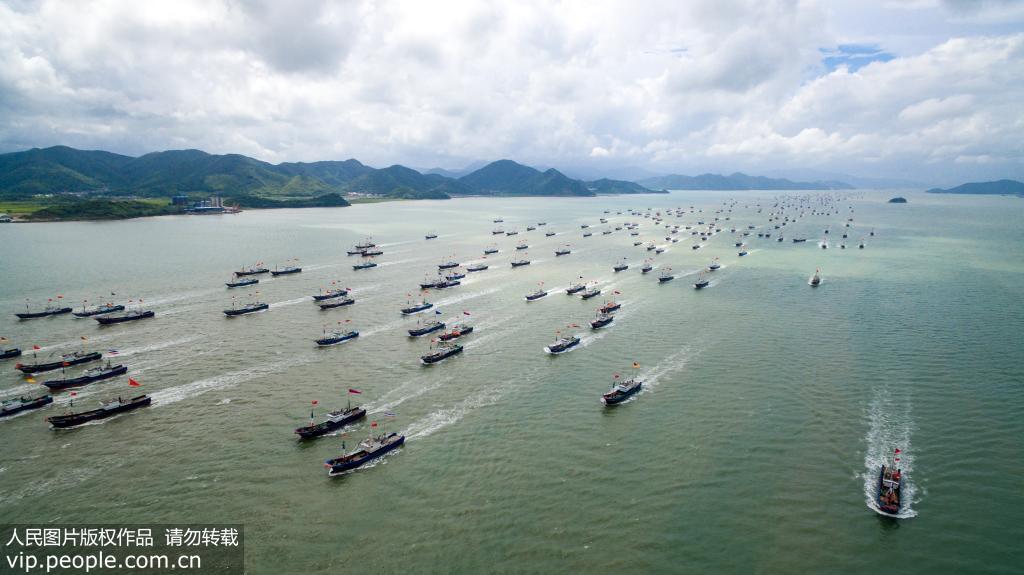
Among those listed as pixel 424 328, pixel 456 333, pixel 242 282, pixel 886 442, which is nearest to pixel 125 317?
pixel 242 282

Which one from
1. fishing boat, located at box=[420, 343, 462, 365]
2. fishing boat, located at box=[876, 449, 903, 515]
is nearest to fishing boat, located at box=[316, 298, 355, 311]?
fishing boat, located at box=[420, 343, 462, 365]

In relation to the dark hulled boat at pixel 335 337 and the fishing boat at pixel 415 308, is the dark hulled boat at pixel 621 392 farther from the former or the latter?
the fishing boat at pixel 415 308

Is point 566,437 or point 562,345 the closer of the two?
point 566,437

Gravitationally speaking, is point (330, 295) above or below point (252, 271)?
below

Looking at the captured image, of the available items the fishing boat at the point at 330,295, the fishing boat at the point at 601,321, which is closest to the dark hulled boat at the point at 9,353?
the fishing boat at the point at 330,295

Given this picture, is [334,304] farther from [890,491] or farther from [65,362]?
[890,491]

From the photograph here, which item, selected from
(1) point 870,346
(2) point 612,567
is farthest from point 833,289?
(2) point 612,567
